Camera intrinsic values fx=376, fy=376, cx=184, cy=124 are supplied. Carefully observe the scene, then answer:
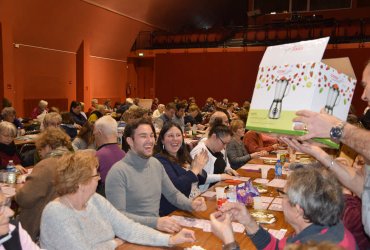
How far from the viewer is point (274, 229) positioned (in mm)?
2428

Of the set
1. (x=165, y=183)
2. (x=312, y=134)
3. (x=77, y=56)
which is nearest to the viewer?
(x=312, y=134)

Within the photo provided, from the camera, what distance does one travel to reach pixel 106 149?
12.2 ft

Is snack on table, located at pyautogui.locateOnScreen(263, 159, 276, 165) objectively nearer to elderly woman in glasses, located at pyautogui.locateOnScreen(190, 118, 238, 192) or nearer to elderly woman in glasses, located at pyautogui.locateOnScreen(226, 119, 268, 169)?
elderly woman in glasses, located at pyautogui.locateOnScreen(226, 119, 268, 169)

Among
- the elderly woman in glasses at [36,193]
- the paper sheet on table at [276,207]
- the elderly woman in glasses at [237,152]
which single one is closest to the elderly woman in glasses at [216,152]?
the elderly woman in glasses at [237,152]

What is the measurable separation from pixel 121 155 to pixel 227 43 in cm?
1344

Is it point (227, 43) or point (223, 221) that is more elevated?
point (227, 43)

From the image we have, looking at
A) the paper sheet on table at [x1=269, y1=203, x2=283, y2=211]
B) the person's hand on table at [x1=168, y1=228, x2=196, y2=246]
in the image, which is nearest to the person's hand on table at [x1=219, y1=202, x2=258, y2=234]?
the person's hand on table at [x1=168, y1=228, x2=196, y2=246]

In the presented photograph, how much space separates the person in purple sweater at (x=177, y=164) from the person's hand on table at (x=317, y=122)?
5.94 feet

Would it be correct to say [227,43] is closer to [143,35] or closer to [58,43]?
[143,35]

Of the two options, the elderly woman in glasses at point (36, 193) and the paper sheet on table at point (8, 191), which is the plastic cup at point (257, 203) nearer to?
the elderly woman in glasses at point (36, 193)

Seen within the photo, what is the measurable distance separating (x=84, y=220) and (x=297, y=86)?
1.37 metres

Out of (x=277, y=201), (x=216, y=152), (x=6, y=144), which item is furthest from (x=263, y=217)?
(x=6, y=144)

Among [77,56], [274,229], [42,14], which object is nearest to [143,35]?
[77,56]

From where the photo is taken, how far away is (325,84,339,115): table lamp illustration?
1.62m
